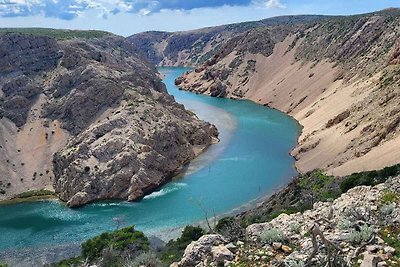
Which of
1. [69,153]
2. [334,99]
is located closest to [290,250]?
[69,153]

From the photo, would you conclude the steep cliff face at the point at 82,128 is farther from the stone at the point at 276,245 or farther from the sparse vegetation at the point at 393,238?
the sparse vegetation at the point at 393,238

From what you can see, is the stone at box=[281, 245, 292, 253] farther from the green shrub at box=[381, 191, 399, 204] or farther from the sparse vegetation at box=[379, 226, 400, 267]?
the green shrub at box=[381, 191, 399, 204]

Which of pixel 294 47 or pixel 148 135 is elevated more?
pixel 294 47

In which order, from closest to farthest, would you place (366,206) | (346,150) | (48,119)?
(366,206), (346,150), (48,119)

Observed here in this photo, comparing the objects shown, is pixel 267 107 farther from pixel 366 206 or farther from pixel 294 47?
pixel 366 206

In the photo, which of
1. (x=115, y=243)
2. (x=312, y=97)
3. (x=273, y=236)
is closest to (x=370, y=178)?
(x=115, y=243)

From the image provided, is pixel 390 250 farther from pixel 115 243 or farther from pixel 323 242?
pixel 115 243
